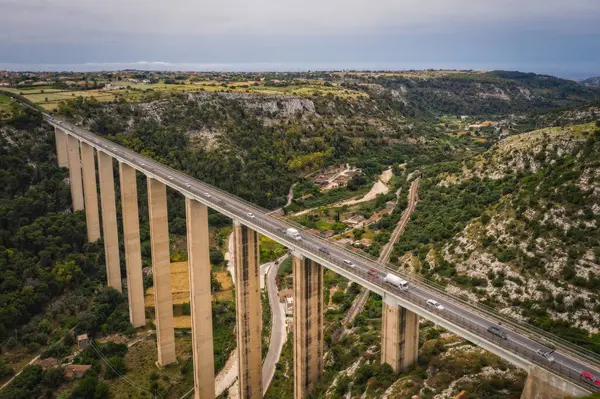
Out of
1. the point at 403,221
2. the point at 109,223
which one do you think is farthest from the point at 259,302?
the point at 403,221

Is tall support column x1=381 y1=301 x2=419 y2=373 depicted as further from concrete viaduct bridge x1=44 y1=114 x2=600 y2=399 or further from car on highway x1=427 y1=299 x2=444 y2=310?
car on highway x1=427 y1=299 x2=444 y2=310

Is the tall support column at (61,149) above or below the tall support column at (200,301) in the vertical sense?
above

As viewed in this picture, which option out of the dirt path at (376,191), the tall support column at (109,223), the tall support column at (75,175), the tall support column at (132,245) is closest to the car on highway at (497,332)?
the tall support column at (132,245)

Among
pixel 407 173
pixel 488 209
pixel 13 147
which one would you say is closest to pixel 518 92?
pixel 407 173

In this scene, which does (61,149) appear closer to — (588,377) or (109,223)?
(109,223)

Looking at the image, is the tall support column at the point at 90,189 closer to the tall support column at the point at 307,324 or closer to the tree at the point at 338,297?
the tree at the point at 338,297

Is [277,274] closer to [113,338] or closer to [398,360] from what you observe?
[113,338]
